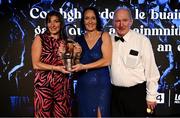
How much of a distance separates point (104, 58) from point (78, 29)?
4.65 feet

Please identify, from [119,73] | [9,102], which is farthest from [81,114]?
[9,102]

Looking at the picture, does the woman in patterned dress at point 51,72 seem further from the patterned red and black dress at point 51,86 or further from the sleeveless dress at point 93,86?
the sleeveless dress at point 93,86

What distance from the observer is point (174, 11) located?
4.59 m

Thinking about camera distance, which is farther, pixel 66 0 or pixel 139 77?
pixel 66 0

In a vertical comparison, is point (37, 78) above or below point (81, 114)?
above

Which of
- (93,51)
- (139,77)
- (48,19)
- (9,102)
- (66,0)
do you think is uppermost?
(66,0)

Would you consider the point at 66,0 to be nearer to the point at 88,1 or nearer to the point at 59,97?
the point at 88,1

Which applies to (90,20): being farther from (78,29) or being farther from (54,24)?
(78,29)

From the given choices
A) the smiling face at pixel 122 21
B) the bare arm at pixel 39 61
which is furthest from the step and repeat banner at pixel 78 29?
the bare arm at pixel 39 61

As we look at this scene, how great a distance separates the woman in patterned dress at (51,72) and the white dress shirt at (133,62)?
1.56 feet

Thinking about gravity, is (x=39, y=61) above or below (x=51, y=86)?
above

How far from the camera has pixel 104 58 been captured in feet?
10.9

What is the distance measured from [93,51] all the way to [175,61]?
1699 millimetres

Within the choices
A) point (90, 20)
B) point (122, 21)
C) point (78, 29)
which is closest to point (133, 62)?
point (122, 21)
